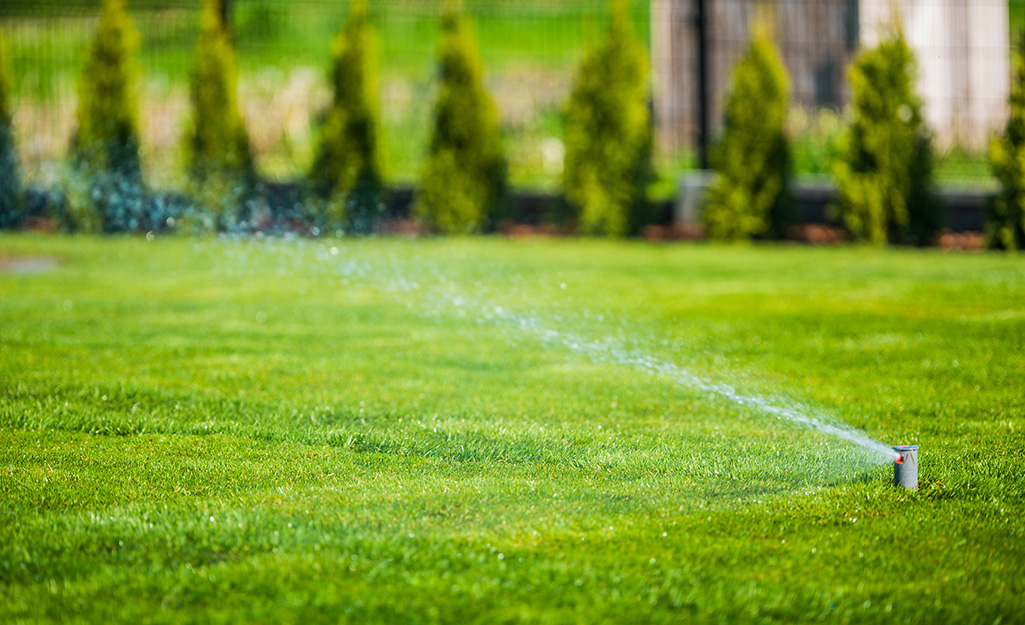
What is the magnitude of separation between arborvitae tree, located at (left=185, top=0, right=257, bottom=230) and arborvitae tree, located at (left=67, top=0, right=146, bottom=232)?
0.77 metres

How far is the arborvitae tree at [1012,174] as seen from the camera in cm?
1097

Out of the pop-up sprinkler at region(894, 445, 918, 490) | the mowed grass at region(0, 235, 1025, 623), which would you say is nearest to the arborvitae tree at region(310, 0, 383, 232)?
the mowed grass at region(0, 235, 1025, 623)

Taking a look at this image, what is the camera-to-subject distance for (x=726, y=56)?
1622cm

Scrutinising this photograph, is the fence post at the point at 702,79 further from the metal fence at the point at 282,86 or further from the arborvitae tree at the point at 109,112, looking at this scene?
the arborvitae tree at the point at 109,112

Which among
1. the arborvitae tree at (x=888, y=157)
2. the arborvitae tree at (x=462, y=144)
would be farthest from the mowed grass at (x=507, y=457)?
the arborvitae tree at (x=462, y=144)

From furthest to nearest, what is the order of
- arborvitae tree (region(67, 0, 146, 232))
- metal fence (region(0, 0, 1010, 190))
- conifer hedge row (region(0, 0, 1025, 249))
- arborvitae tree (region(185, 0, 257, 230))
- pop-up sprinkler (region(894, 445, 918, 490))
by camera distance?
metal fence (region(0, 0, 1010, 190)) → arborvitae tree (region(67, 0, 146, 232)) → arborvitae tree (region(185, 0, 257, 230)) → conifer hedge row (region(0, 0, 1025, 249)) → pop-up sprinkler (region(894, 445, 918, 490))

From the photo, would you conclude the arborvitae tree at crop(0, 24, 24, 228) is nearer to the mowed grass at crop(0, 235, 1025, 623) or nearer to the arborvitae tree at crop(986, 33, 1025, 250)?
the mowed grass at crop(0, 235, 1025, 623)

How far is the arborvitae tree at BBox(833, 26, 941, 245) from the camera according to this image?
11.8 metres

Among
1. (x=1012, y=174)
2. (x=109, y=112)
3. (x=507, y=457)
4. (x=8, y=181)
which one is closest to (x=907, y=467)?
(x=507, y=457)

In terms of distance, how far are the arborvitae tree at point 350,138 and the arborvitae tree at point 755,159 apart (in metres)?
3.87

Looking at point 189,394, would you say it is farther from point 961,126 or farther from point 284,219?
point 961,126

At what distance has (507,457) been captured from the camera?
4.52m

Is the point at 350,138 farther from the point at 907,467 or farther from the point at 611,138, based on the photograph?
the point at 907,467

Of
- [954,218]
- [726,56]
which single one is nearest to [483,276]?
[954,218]
